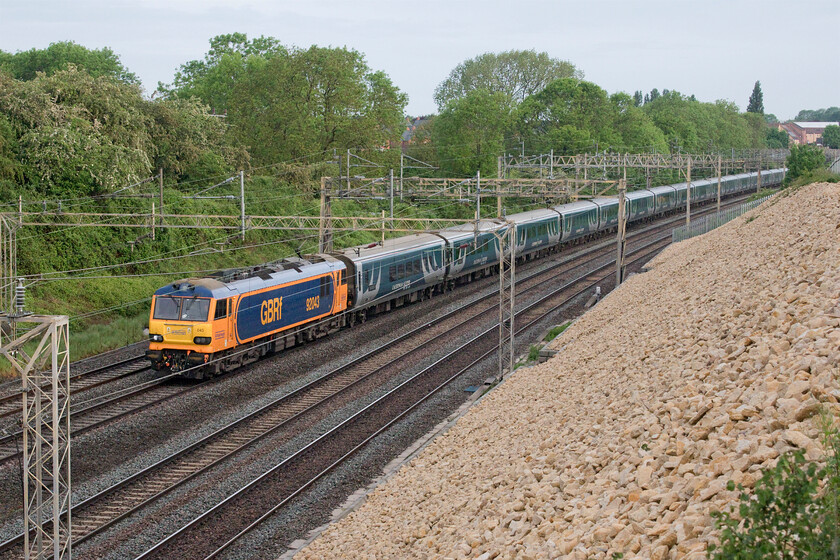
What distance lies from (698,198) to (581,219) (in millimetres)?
25763

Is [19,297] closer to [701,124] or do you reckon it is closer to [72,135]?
[72,135]

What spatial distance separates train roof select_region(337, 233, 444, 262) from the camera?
106 feet

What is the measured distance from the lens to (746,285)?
15797 millimetres

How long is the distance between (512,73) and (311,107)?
47.8 metres

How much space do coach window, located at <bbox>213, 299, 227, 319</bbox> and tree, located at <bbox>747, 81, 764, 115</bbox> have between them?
17454 cm

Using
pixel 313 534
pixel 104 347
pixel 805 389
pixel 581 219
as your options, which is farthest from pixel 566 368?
pixel 581 219

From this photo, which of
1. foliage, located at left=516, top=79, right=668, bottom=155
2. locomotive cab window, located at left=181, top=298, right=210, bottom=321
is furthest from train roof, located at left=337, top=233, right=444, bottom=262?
foliage, located at left=516, top=79, right=668, bottom=155

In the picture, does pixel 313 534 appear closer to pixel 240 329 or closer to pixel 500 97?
pixel 240 329

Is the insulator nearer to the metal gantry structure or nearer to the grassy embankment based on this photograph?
the metal gantry structure

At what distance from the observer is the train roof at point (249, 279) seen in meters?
23.7

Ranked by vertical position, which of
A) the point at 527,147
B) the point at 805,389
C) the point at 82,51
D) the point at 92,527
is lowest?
the point at 92,527

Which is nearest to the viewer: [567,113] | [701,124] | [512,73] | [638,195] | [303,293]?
[303,293]

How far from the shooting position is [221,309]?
23.7 m

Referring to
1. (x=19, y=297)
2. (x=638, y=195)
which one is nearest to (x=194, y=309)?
(x=19, y=297)
